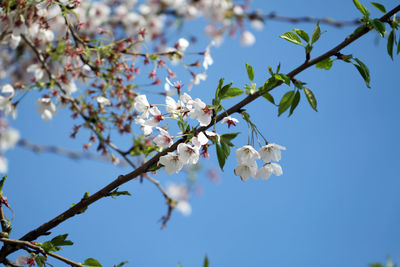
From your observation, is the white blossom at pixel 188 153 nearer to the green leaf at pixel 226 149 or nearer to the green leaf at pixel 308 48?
the green leaf at pixel 226 149

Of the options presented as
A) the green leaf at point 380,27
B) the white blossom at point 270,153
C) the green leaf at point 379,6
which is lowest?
the white blossom at point 270,153

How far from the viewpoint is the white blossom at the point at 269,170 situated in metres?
1.10

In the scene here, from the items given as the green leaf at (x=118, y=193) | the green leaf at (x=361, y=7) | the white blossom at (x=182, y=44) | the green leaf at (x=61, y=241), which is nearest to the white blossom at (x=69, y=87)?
the white blossom at (x=182, y=44)

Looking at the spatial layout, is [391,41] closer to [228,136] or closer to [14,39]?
[228,136]

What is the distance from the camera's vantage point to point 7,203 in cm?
119

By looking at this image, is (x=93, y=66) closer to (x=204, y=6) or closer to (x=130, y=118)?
(x=130, y=118)

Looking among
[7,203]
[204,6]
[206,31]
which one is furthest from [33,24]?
[206,31]

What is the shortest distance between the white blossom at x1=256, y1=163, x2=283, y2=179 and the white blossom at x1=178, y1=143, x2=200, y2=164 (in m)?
0.23

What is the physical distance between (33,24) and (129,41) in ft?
1.68

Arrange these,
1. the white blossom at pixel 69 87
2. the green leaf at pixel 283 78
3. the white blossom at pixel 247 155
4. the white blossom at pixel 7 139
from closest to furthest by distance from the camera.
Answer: the green leaf at pixel 283 78 → the white blossom at pixel 247 155 → the white blossom at pixel 69 87 → the white blossom at pixel 7 139

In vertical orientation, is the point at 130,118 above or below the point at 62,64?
below

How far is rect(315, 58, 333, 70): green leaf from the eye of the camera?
38.6 inches

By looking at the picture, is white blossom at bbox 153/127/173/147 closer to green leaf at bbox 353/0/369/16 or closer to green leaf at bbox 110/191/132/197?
green leaf at bbox 110/191/132/197

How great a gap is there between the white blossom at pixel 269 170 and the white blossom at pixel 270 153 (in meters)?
0.04
